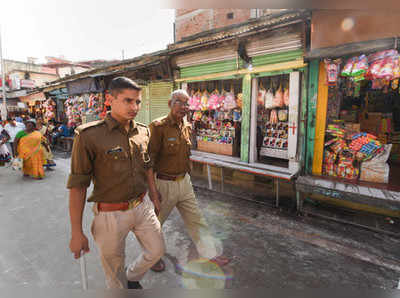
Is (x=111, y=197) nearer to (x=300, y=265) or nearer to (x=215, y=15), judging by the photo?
(x=300, y=265)

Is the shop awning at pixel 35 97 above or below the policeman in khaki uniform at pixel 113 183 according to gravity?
above

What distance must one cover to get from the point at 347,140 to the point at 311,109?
92 cm

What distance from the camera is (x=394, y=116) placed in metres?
6.53

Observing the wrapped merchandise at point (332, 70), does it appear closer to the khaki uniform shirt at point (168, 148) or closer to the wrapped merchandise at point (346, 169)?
the wrapped merchandise at point (346, 169)

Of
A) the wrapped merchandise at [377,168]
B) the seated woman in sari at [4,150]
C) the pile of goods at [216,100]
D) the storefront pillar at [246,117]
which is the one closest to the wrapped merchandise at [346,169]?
the wrapped merchandise at [377,168]

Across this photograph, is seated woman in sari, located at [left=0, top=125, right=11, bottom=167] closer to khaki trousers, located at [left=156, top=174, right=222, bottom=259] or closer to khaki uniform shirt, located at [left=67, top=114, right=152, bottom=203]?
khaki trousers, located at [left=156, top=174, right=222, bottom=259]

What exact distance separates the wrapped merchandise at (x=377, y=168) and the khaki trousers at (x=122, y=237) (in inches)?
167

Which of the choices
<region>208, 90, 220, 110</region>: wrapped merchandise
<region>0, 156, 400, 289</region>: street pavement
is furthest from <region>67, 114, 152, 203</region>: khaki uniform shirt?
<region>208, 90, 220, 110</region>: wrapped merchandise

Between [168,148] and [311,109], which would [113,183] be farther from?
[311,109]

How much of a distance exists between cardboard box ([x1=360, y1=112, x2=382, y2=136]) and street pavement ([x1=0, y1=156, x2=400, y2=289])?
318 centimetres

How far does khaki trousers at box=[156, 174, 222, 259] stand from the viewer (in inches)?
129

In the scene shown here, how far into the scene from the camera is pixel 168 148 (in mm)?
3354

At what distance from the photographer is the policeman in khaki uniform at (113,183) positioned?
2.16m

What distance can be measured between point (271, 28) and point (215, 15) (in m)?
18.2
